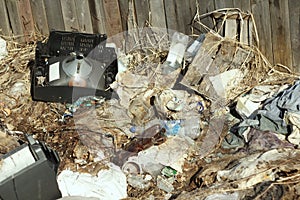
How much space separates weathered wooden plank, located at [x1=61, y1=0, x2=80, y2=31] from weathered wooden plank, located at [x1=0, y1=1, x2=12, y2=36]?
68 cm

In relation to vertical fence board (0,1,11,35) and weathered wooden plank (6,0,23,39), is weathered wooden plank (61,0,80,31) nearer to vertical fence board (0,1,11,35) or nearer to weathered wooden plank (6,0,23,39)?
weathered wooden plank (6,0,23,39)

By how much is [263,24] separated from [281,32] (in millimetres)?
157

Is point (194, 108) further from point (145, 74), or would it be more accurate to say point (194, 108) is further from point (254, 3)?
point (254, 3)

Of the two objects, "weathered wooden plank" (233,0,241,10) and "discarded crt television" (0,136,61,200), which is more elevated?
"weathered wooden plank" (233,0,241,10)

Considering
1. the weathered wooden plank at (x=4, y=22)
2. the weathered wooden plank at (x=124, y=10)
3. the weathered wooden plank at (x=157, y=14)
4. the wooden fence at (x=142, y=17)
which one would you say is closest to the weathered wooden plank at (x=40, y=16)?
the wooden fence at (x=142, y=17)

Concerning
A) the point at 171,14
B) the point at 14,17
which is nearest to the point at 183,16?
the point at 171,14

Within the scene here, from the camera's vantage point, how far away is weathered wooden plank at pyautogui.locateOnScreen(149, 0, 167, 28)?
17.0 feet

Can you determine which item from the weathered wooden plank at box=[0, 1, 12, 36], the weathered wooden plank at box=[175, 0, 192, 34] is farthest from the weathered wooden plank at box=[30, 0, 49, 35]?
the weathered wooden plank at box=[175, 0, 192, 34]

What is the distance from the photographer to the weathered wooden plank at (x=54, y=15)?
5.60 metres

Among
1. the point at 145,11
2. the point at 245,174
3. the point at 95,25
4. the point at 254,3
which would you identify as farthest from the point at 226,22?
the point at 245,174

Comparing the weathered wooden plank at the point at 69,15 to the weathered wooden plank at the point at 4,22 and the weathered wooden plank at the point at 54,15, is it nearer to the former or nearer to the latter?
the weathered wooden plank at the point at 54,15

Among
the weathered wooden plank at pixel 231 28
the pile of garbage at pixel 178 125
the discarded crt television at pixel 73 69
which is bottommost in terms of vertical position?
the pile of garbage at pixel 178 125

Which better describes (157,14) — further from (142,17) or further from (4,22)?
(4,22)

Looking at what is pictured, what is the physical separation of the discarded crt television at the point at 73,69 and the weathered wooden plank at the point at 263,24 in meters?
1.21
